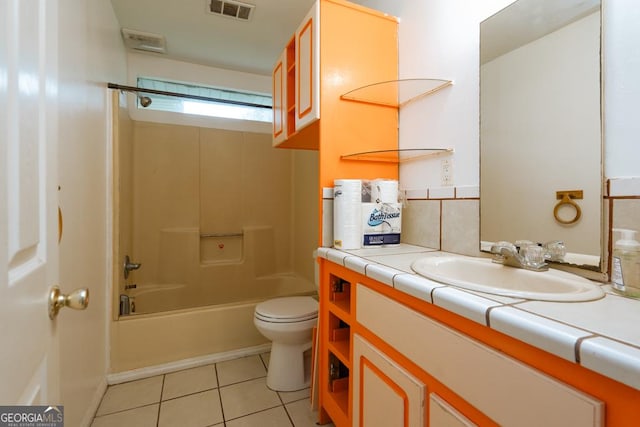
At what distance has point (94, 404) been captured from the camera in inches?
57.1

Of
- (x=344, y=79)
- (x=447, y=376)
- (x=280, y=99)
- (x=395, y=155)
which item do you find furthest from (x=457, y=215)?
(x=280, y=99)

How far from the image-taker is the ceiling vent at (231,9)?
1.92 meters

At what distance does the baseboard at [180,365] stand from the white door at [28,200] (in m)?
1.40

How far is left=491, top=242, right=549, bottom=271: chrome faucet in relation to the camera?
85cm

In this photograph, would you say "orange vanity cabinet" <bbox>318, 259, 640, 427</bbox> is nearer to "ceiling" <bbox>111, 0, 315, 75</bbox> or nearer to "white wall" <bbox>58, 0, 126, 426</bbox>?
"white wall" <bbox>58, 0, 126, 426</bbox>

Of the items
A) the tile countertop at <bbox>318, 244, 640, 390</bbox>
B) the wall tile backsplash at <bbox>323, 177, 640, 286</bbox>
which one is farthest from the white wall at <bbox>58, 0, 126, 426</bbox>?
the tile countertop at <bbox>318, 244, 640, 390</bbox>

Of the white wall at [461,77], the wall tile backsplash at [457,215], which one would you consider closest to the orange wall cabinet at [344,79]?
the white wall at [461,77]

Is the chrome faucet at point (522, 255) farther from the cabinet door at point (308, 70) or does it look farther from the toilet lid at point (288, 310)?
the toilet lid at point (288, 310)

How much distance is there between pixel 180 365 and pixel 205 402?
1.38 ft

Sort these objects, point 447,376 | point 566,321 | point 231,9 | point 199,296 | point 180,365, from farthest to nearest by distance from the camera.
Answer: point 199,296, point 231,9, point 180,365, point 447,376, point 566,321

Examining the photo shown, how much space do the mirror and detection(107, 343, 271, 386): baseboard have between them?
1.68 meters

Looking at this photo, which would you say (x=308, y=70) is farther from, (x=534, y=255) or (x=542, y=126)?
(x=534, y=255)

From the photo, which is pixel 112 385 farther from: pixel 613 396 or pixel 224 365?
pixel 613 396

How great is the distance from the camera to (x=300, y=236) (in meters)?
2.98
